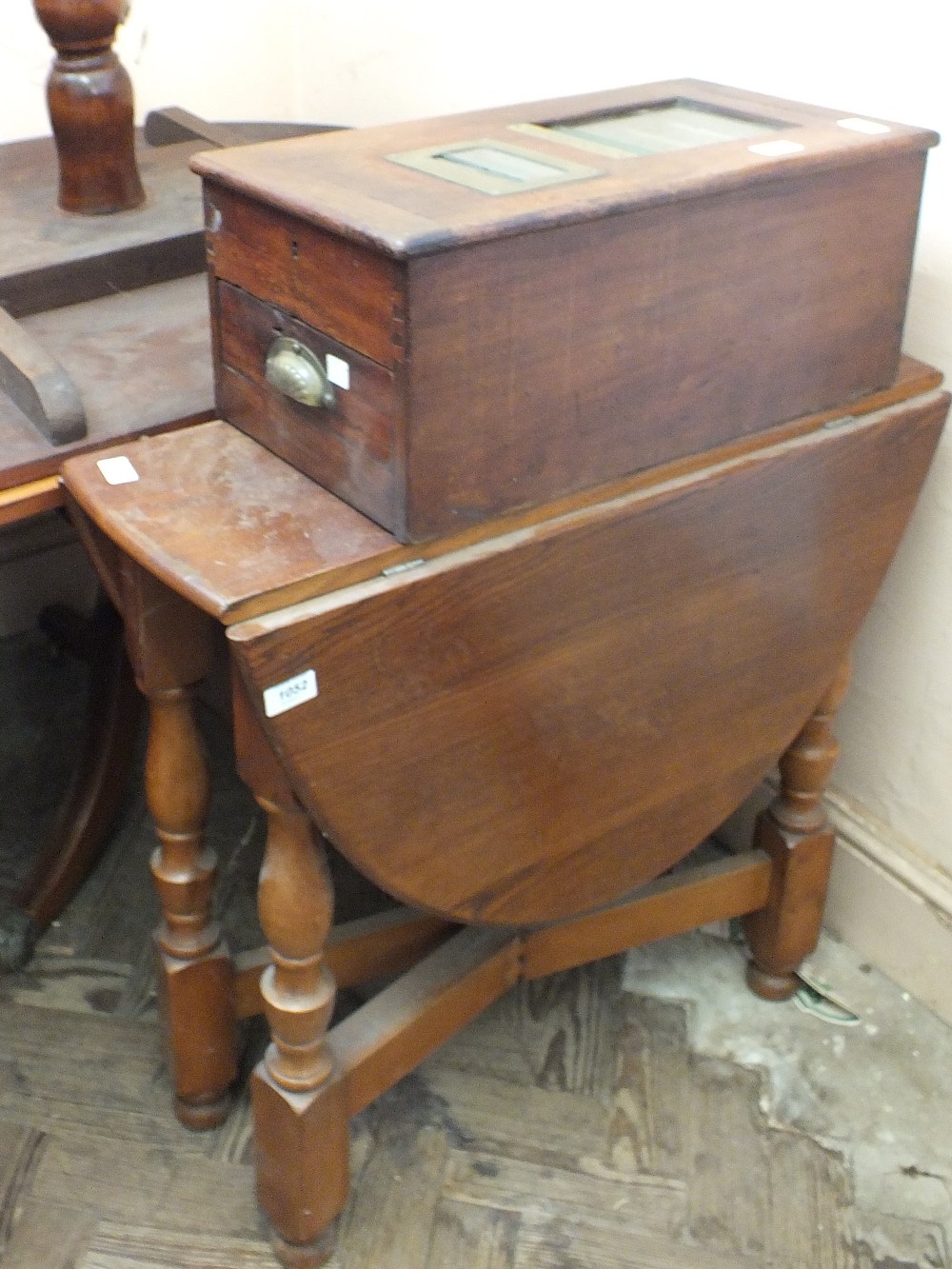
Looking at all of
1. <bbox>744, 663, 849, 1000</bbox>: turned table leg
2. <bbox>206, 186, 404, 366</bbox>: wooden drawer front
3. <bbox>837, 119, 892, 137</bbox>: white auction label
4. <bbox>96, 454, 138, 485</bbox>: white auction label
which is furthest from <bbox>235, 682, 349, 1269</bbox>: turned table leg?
<bbox>837, 119, 892, 137</bbox>: white auction label

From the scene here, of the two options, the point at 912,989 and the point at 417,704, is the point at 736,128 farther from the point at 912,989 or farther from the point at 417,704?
the point at 912,989

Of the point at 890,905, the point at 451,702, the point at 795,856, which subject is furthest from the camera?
the point at 890,905

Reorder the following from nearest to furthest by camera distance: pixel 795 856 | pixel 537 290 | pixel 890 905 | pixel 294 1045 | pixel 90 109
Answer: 1. pixel 537 290
2. pixel 294 1045
3. pixel 90 109
4. pixel 795 856
5. pixel 890 905

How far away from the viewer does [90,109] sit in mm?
1393

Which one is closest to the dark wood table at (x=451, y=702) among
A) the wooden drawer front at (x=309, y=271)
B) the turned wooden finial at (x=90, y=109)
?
the wooden drawer front at (x=309, y=271)

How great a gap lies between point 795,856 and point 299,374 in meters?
0.85

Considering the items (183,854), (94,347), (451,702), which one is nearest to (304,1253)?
(183,854)

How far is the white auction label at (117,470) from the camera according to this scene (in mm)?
1061

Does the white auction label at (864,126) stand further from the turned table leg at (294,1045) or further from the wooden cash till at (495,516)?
the turned table leg at (294,1045)

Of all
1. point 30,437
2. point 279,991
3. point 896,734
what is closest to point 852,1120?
point 896,734

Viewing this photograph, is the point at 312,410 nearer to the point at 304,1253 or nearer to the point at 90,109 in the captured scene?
the point at 90,109

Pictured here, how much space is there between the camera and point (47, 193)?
60.3 inches

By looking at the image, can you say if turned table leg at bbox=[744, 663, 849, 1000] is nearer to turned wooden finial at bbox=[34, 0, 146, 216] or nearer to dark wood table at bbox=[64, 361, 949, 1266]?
dark wood table at bbox=[64, 361, 949, 1266]

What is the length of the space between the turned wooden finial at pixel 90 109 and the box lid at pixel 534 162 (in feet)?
1.20
